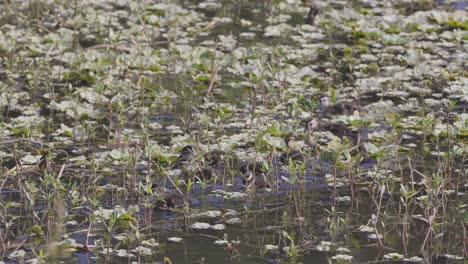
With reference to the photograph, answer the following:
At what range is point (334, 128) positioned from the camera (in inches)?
279

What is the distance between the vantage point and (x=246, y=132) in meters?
6.98

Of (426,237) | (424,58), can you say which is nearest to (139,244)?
(426,237)

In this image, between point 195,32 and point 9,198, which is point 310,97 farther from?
point 9,198

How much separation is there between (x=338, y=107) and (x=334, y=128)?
0.49 meters

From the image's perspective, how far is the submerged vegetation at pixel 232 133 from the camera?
17.2 feet

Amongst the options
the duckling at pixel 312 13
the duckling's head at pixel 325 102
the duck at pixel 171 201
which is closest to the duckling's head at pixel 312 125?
the duckling's head at pixel 325 102

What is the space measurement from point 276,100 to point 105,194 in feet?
7.35

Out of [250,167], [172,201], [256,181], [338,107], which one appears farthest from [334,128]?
[172,201]

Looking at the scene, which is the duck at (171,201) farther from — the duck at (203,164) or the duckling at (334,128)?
the duckling at (334,128)

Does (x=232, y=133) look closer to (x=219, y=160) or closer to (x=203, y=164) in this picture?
(x=219, y=160)

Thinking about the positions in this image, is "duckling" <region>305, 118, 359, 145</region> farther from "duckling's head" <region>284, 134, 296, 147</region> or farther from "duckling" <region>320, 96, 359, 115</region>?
"duckling" <region>320, 96, 359, 115</region>

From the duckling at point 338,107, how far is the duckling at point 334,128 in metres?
0.38

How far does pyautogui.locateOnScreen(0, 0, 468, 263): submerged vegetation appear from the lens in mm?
5246

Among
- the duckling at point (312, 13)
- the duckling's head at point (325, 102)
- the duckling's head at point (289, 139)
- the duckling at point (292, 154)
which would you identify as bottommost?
the duckling at point (292, 154)
